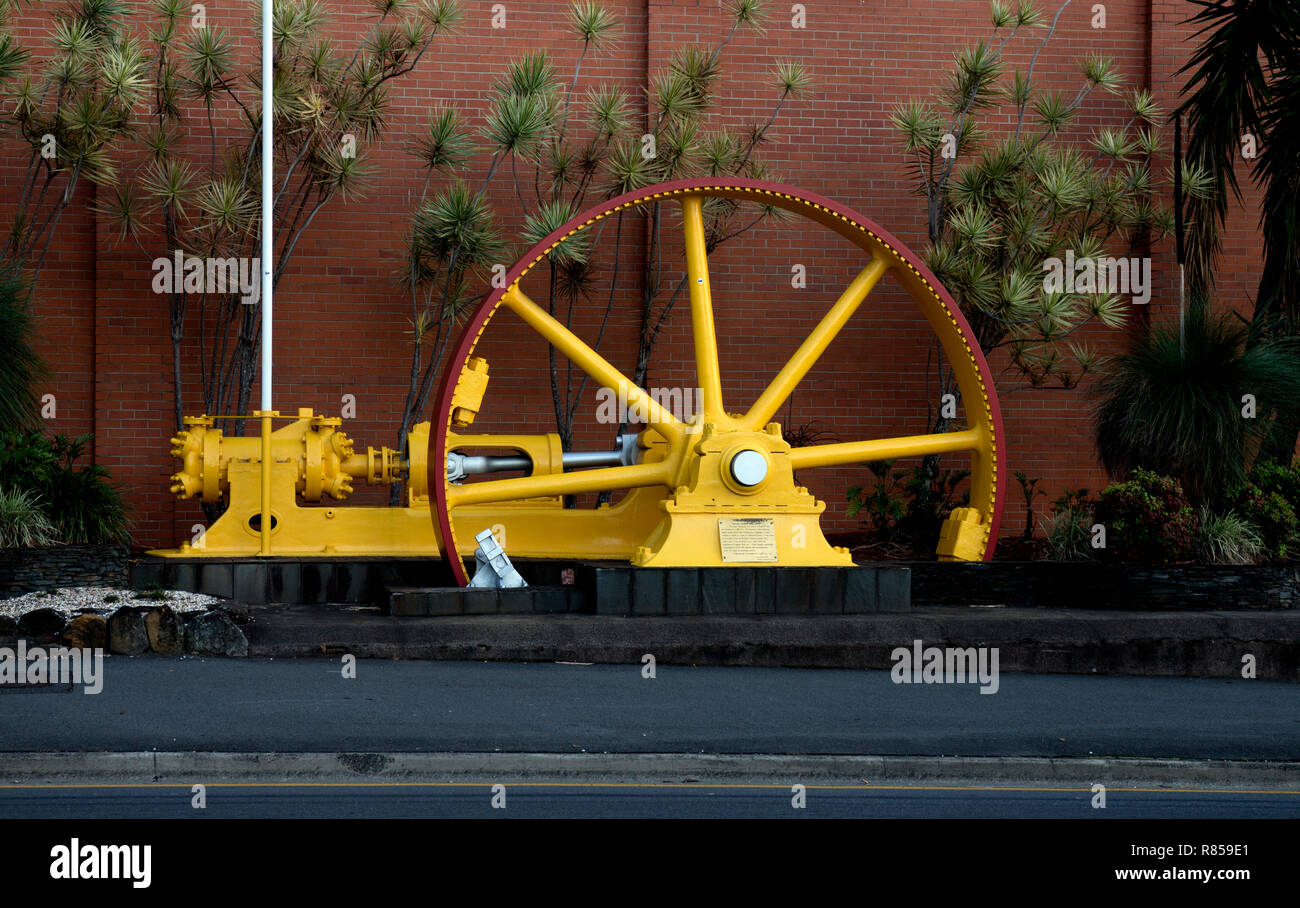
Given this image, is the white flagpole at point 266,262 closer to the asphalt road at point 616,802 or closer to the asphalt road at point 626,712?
the asphalt road at point 626,712

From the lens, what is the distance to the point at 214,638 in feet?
31.7

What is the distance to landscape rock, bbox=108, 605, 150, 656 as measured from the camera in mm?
9641

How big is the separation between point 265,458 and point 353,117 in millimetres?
3779

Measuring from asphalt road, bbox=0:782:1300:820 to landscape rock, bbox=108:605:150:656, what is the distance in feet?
11.7

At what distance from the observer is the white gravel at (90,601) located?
9828 mm

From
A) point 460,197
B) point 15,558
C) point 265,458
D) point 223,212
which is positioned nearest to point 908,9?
point 460,197

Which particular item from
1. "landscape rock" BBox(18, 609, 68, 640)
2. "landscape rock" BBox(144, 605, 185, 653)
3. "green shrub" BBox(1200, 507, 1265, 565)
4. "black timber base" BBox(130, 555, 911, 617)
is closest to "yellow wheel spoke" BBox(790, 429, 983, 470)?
"black timber base" BBox(130, 555, 911, 617)

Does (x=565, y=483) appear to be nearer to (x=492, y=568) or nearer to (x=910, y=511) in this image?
(x=492, y=568)

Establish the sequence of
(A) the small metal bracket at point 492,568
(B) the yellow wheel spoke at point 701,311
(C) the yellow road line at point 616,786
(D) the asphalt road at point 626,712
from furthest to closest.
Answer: (B) the yellow wheel spoke at point 701,311
(A) the small metal bracket at point 492,568
(D) the asphalt road at point 626,712
(C) the yellow road line at point 616,786

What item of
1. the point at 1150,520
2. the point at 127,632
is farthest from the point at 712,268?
the point at 127,632
